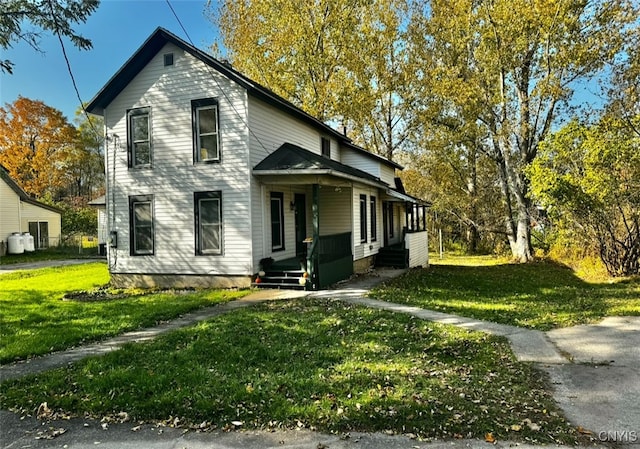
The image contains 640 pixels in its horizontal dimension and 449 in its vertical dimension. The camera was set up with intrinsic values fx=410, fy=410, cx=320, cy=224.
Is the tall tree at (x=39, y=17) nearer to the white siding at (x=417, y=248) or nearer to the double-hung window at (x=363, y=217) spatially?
the double-hung window at (x=363, y=217)

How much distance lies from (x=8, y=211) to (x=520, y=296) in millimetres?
28939

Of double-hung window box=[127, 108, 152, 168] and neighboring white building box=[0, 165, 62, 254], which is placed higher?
double-hung window box=[127, 108, 152, 168]

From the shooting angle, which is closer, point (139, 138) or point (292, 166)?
point (292, 166)

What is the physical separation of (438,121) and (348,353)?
19582 millimetres

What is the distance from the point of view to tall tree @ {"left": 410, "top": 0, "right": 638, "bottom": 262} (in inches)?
678

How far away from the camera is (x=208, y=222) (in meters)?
12.1

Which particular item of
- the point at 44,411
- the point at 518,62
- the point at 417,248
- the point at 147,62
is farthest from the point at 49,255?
the point at 518,62

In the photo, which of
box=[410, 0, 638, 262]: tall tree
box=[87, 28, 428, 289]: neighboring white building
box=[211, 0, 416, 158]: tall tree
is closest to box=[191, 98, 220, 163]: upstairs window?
box=[87, 28, 428, 289]: neighboring white building

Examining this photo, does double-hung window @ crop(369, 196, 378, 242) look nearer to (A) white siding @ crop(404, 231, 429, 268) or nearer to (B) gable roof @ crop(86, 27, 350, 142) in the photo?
(A) white siding @ crop(404, 231, 429, 268)

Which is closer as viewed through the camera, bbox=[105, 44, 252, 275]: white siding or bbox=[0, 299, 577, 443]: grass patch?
bbox=[0, 299, 577, 443]: grass patch

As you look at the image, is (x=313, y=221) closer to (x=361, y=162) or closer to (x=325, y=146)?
(x=325, y=146)

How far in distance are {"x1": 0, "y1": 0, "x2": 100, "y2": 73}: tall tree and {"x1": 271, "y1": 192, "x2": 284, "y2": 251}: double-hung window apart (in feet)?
21.8

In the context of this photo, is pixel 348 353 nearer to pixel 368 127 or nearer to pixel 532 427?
pixel 532 427

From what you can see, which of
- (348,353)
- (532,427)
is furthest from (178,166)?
(532,427)
